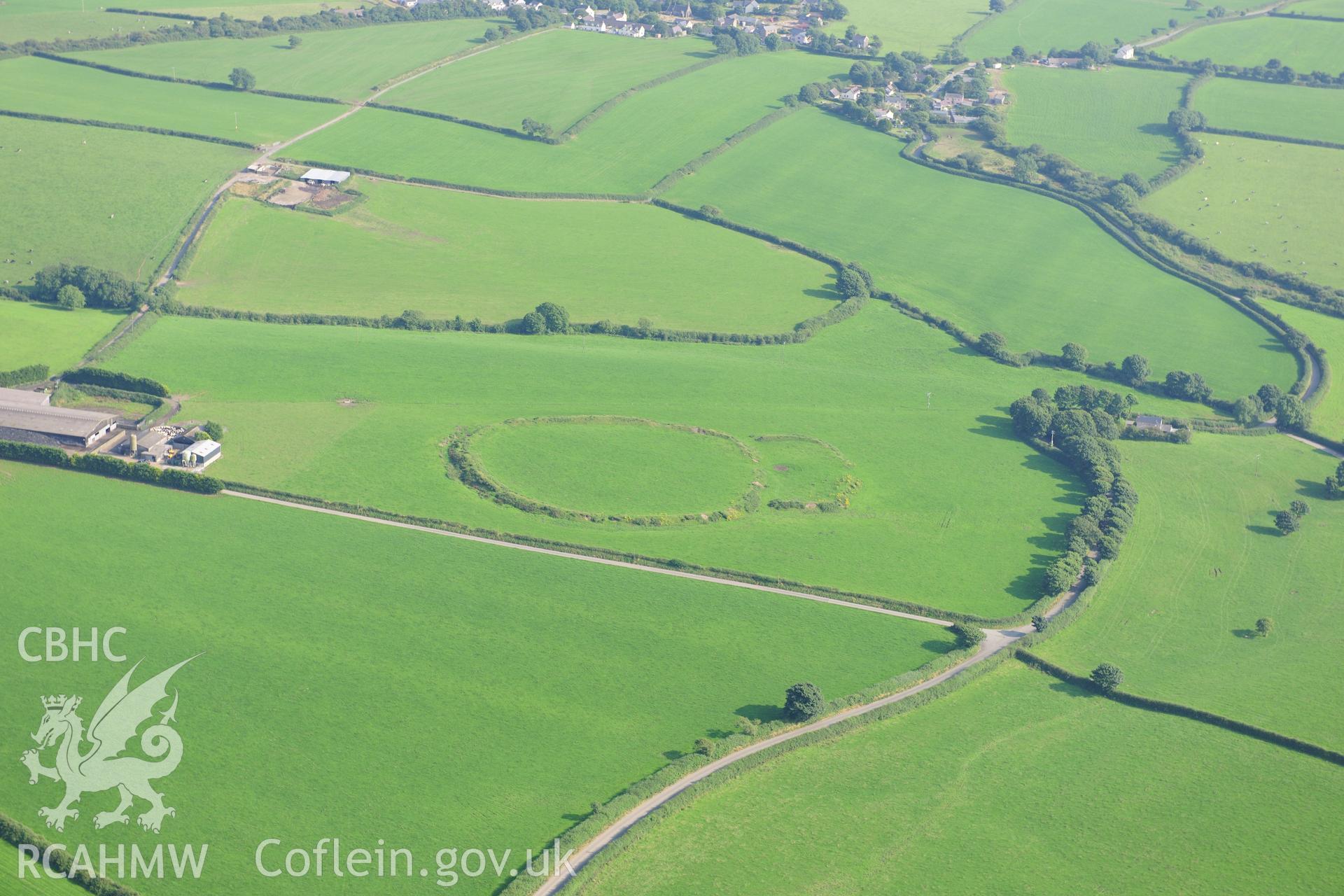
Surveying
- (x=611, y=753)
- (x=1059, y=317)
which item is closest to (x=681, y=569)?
(x=611, y=753)

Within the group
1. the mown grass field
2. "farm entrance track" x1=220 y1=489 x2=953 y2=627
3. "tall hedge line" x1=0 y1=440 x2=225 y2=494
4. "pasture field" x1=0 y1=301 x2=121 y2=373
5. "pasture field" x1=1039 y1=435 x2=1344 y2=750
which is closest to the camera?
the mown grass field

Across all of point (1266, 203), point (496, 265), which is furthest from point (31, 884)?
point (1266, 203)

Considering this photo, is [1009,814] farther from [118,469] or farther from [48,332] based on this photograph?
[48,332]

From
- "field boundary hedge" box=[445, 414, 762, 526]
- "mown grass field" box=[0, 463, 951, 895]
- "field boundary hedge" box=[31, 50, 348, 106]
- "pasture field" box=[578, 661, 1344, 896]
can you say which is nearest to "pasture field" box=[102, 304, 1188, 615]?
"field boundary hedge" box=[445, 414, 762, 526]

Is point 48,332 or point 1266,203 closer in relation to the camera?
point 48,332

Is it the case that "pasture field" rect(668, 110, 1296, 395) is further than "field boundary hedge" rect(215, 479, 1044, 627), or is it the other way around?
"pasture field" rect(668, 110, 1296, 395)

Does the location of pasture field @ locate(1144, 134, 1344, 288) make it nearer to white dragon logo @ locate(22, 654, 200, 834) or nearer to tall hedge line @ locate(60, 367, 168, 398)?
tall hedge line @ locate(60, 367, 168, 398)

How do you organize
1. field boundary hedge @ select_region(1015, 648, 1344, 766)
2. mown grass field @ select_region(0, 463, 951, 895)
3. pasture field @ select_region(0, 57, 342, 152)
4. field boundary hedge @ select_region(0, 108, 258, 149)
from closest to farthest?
mown grass field @ select_region(0, 463, 951, 895) < field boundary hedge @ select_region(1015, 648, 1344, 766) < field boundary hedge @ select_region(0, 108, 258, 149) < pasture field @ select_region(0, 57, 342, 152)
